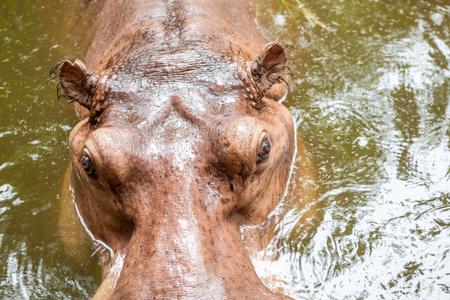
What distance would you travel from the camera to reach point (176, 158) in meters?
3.92

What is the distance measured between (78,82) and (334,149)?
8.30 ft

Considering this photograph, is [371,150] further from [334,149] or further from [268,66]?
[268,66]

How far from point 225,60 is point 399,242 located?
209cm

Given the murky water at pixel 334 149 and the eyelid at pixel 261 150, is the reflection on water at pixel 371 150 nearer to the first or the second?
the murky water at pixel 334 149

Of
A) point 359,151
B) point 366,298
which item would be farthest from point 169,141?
point 359,151

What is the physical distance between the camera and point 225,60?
486cm

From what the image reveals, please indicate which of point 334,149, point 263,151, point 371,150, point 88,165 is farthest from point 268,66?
point 88,165

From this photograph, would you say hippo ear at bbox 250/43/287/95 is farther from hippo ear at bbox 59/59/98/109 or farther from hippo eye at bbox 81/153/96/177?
hippo eye at bbox 81/153/96/177

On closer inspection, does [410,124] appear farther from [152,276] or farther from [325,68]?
[152,276]

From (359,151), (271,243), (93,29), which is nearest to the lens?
(271,243)

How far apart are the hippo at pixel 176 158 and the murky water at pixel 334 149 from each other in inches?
14.0

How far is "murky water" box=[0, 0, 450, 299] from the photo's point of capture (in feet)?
15.1

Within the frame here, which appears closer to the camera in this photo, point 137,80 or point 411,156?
point 137,80

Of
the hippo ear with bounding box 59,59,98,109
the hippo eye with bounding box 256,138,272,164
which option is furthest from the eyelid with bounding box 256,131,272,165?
the hippo ear with bounding box 59,59,98,109
